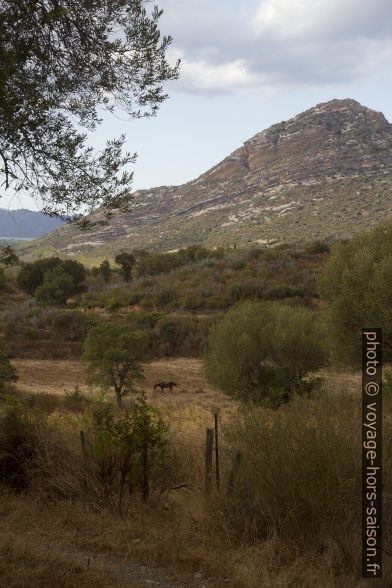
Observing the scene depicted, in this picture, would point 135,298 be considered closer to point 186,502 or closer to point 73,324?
point 73,324

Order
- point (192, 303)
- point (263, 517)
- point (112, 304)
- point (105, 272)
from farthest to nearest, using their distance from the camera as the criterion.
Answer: point (105, 272) < point (112, 304) < point (192, 303) < point (263, 517)

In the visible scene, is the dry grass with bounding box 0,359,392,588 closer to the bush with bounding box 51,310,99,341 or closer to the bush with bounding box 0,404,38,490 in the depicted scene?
the bush with bounding box 0,404,38,490

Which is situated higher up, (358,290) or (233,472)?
(358,290)

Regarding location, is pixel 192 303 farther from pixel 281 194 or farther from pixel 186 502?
pixel 281 194

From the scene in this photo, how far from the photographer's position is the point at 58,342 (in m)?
41.8

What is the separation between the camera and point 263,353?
904 inches

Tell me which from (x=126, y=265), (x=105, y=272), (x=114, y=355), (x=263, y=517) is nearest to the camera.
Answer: (x=263, y=517)

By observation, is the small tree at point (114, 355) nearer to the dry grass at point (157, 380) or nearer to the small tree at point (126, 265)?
the dry grass at point (157, 380)

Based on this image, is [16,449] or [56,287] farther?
[56,287]

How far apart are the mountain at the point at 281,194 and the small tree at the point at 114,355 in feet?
190

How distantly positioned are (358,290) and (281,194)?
355 feet

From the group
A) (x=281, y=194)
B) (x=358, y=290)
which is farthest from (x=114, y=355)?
(x=281, y=194)

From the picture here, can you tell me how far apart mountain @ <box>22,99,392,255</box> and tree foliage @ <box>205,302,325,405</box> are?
60.3 meters

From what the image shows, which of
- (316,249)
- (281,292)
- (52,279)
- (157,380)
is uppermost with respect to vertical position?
(316,249)
